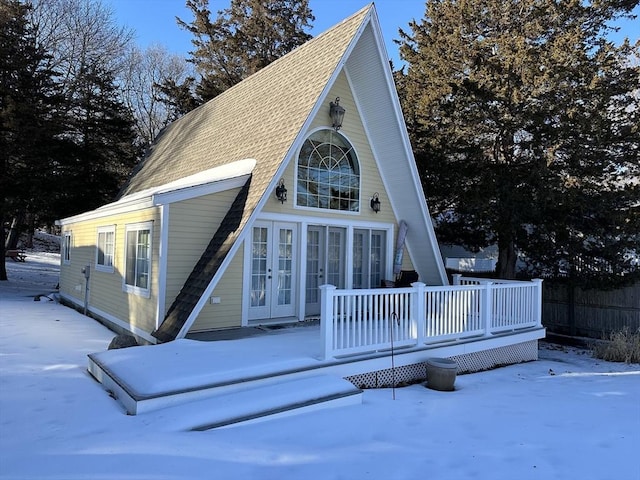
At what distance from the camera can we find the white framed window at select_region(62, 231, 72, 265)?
1266 centimetres

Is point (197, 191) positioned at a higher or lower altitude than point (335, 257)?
higher

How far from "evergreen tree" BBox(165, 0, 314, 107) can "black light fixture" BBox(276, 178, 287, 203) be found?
1653 cm

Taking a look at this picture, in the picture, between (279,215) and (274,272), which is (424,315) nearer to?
(274,272)

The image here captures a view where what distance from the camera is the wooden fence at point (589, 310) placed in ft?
35.3

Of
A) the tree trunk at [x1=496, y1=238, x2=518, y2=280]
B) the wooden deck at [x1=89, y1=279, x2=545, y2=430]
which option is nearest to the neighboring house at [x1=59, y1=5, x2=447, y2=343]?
the wooden deck at [x1=89, y1=279, x2=545, y2=430]

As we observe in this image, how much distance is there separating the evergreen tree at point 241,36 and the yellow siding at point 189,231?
16934 mm

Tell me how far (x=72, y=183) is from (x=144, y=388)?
48.5 feet

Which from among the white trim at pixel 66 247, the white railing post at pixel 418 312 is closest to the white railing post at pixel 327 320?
the white railing post at pixel 418 312

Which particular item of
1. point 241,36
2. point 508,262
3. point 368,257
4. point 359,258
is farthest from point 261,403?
point 241,36

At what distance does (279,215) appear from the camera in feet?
26.2

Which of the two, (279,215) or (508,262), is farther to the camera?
(508,262)

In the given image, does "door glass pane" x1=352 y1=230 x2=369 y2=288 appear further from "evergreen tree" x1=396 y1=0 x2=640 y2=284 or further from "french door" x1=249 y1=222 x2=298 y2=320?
"evergreen tree" x1=396 y1=0 x2=640 y2=284

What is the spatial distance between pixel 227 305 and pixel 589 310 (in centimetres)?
993

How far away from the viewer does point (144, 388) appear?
4324 millimetres
